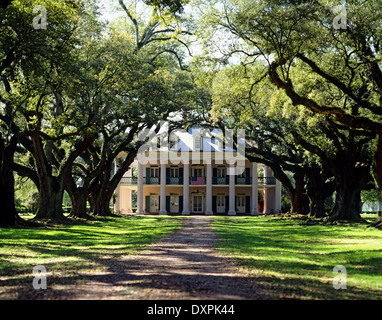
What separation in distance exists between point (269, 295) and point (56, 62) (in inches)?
500

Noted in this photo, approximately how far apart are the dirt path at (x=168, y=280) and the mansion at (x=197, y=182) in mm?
39871

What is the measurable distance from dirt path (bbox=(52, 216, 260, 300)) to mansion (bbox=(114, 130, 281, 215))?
39871 mm

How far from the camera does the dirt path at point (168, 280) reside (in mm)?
6002

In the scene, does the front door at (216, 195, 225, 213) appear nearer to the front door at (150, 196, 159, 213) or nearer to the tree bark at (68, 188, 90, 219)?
the front door at (150, 196, 159, 213)

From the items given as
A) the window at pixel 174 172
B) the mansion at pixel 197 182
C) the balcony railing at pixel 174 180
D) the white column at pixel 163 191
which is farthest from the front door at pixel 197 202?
the white column at pixel 163 191

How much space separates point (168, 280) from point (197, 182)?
147ft

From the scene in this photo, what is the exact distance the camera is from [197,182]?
5197 centimetres

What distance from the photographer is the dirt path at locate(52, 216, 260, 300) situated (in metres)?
6.00

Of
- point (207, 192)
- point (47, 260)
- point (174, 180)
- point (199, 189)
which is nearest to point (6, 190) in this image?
point (47, 260)

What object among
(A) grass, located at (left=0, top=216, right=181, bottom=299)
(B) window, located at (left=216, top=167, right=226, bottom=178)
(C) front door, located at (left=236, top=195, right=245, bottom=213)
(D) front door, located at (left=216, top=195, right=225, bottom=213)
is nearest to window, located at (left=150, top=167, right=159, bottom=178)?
(B) window, located at (left=216, top=167, right=226, bottom=178)

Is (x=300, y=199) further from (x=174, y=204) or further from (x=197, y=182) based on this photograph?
(x=174, y=204)

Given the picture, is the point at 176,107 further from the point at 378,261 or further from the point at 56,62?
the point at 378,261

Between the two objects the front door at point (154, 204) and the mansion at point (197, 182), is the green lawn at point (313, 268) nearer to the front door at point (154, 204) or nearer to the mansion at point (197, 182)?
the mansion at point (197, 182)
